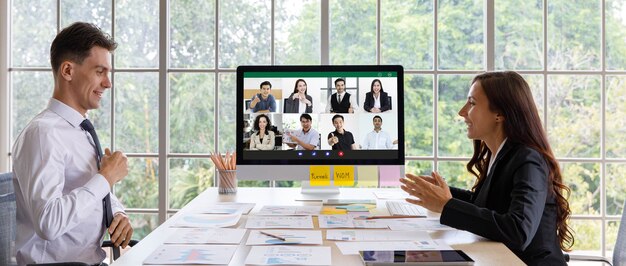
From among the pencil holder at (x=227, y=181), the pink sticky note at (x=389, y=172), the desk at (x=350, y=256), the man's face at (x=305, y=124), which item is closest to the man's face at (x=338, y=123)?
the man's face at (x=305, y=124)

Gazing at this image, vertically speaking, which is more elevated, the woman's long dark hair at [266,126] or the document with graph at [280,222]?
the woman's long dark hair at [266,126]

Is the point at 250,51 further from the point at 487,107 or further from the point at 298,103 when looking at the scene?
the point at 487,107

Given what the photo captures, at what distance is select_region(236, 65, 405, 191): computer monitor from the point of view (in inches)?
103

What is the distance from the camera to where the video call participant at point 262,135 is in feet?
8.64

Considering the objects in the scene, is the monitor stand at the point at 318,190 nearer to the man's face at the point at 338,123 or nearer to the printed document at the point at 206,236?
the man's face at the point at 338,123

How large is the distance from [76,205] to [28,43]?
2.25 meters

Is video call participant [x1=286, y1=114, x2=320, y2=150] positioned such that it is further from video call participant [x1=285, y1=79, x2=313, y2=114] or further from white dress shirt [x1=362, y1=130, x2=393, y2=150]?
white dress shirt [x1=362, y1=130, x2=393, y2=150]

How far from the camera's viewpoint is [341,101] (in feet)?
8.65

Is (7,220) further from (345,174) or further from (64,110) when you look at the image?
(345,174)

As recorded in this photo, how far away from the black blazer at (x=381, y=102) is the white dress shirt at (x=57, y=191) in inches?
42.2

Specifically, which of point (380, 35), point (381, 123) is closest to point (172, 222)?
point (381, 123)

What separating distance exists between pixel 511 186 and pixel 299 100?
3.29 ft

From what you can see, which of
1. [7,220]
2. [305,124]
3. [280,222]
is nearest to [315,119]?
[305,124]

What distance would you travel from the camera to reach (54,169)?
1919 mm
